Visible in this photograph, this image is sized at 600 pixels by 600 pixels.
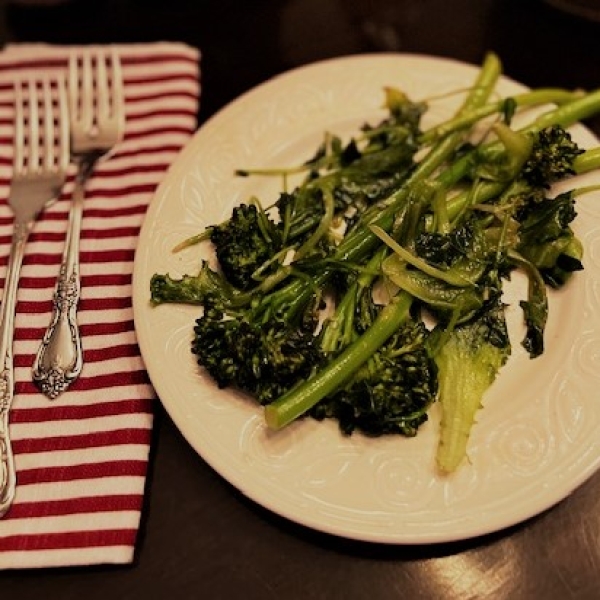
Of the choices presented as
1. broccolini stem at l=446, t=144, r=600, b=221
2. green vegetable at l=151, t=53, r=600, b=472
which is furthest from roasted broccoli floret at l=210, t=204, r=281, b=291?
broccolini stem at l=446, t=144, r=600, b=221

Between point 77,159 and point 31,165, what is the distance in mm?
97

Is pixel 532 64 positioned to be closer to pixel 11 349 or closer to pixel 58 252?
pixel 58 252

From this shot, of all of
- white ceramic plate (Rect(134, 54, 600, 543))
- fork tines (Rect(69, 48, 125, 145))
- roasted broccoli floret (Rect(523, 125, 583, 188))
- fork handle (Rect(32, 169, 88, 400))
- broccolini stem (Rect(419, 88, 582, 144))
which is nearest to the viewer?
white ceramic plate (Rect(134, 54, 600, 543))

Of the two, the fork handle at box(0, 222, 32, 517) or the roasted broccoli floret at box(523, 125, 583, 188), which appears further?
the roasted broccoli floret at box(523, 125, 583, 188)

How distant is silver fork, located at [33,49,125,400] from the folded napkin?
2 cm

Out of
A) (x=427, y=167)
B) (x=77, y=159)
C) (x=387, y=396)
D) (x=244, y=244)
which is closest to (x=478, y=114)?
(x=427, y=167)

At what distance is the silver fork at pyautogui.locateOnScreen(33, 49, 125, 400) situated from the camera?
132 cm

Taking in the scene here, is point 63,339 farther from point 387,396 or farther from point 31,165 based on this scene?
point 387,396

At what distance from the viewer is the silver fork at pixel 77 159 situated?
52.0 inches

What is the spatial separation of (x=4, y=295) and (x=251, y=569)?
2.24 ft

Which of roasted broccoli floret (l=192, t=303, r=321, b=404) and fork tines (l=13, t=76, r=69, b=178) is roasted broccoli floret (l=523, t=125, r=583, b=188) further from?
fork tines (l=13, t=76, r=69, b=178)

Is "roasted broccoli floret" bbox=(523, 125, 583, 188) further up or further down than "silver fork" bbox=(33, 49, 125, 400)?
further up

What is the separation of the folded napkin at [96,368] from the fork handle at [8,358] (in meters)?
0.02

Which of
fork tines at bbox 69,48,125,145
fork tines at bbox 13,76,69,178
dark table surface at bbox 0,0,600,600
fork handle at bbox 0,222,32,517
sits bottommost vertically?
dark table surface at bbox 0,0,600,600
